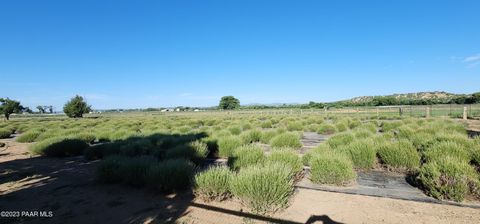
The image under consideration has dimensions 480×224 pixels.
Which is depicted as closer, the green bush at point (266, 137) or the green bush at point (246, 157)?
the green bush at point (246, 157)

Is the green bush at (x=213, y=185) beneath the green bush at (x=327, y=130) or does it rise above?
above

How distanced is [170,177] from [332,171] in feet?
12.1

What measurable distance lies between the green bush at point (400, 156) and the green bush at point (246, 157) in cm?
351

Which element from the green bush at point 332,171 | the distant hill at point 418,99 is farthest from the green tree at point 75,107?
the distant hill at point 418,99

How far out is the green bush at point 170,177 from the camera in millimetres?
6127

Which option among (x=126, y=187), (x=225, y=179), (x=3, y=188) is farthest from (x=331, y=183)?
(x=3, y=188)

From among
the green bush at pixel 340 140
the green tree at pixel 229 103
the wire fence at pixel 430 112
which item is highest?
the green tree at pixel 229 103

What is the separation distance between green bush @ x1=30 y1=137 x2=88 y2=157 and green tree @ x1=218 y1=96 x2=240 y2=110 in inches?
4296

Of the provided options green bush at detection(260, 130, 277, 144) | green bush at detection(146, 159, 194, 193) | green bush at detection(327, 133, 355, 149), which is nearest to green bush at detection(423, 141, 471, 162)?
green bush at detection(327, 133, 355, 149)

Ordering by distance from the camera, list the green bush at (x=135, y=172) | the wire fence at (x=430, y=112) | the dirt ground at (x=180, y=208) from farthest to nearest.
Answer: the wire fence at (x=430, y=112) < the green bush at (x=135, y=172) < the dirt ground at (x=180, y=208)

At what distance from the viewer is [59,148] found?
1128 centimetres

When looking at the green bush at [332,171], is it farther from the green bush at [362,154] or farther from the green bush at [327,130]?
the green bush at [327,130]

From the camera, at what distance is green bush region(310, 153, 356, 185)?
6426mm

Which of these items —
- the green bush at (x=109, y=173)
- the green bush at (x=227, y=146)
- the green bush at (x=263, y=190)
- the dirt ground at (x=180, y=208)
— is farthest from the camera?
the green bush at (x=227, y=146)
